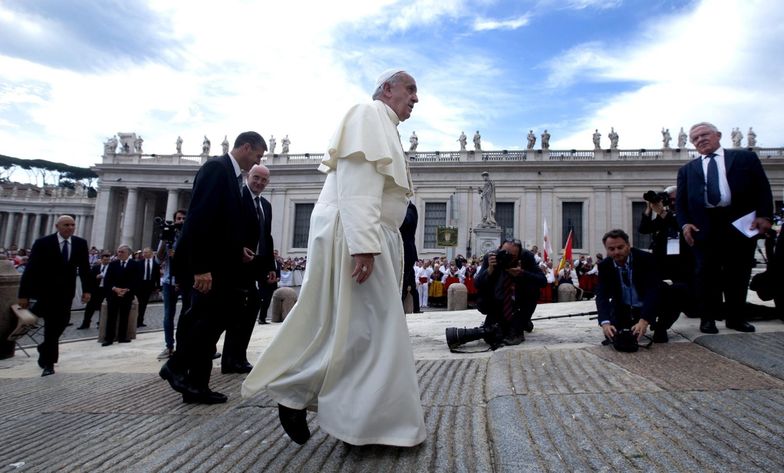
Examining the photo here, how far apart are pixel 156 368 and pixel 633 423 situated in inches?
192

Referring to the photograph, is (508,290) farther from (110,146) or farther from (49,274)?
(110,146)

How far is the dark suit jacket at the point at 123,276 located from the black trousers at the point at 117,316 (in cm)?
54

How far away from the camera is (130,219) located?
139 feet

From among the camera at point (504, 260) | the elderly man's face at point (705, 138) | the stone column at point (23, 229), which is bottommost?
the camera at point (504, 260)

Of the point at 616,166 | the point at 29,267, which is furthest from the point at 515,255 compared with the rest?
the point at 616,166

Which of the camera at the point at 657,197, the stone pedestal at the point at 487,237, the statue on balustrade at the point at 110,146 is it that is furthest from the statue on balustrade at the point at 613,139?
the statue on balustrade at the point at 110,146

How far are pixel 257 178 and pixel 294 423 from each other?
3.04 m

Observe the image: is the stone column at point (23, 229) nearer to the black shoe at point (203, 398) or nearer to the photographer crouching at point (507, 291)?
the black shoe at point (203, 398)

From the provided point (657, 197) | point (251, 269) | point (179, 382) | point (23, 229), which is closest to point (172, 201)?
point (23, 229)

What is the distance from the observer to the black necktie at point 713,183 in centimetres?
442

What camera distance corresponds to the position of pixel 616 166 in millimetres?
34094

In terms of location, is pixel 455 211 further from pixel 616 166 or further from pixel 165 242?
pixel 165 242

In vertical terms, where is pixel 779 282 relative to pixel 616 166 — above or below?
below

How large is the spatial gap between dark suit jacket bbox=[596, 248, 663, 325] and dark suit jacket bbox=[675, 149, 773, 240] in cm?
84
